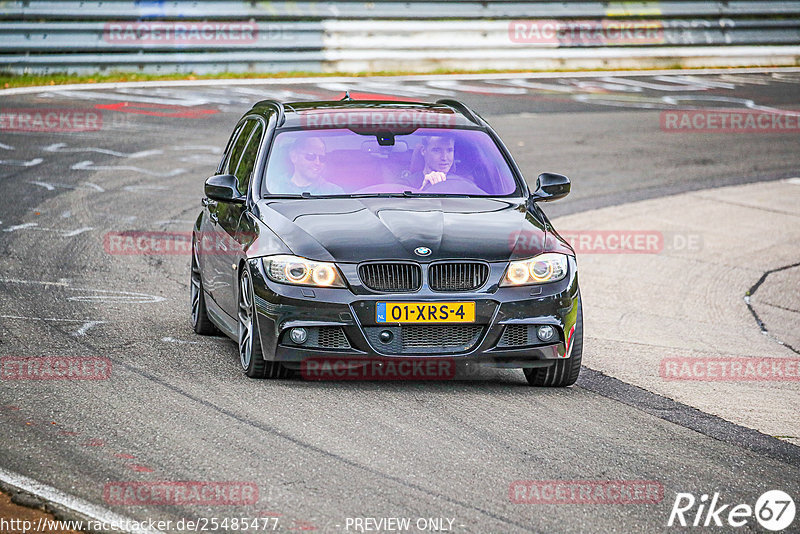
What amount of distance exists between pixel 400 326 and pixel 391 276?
296 millimetres

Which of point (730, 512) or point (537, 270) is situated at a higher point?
point (537, 270)

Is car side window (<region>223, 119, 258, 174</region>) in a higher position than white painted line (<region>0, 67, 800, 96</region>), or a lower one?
higher

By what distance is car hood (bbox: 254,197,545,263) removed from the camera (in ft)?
24.3

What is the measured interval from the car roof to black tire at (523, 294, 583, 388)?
2.06m

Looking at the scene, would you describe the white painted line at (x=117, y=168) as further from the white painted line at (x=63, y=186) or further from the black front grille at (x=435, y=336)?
the black front grille at (x=435, y=336)

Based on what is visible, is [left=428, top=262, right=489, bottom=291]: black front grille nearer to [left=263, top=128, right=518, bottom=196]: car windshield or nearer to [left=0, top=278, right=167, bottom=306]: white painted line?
[left=263, top=128, right=518, bottom=196]: car windshield

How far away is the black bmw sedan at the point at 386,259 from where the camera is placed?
727 centimetres

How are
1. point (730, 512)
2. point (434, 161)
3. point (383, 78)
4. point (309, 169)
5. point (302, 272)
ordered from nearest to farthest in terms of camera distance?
1. point (730, 512)
2. point (302, 272)
3. point (309, 169)
4. point (434, 161)
5. point (383, 78)

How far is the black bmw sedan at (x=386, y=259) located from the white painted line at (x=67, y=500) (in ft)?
6.88

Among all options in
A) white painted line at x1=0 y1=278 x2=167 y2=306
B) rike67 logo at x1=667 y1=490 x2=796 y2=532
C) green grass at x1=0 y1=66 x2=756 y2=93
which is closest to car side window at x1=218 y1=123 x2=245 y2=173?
white painted line at x1=0 y1=278 x2=167 y2=306

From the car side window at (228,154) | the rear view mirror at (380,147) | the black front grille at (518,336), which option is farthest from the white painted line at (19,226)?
the black front grille at (518,336)

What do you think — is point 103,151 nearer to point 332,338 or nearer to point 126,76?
point 126,76

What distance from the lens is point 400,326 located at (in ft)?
23.8

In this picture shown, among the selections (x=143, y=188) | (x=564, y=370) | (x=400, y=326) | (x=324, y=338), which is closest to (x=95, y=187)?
(x=143, y=188)
